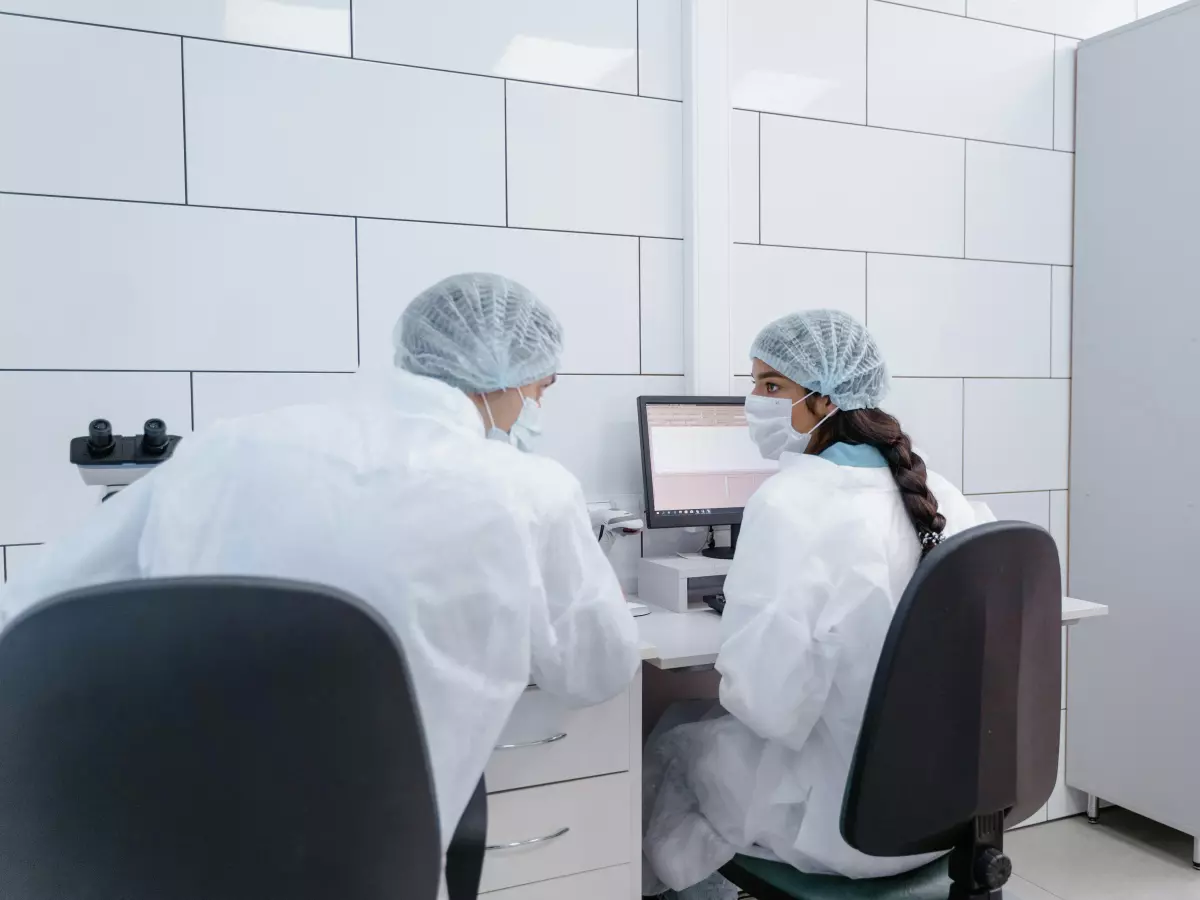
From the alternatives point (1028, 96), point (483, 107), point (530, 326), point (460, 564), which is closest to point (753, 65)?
point (483, 107)

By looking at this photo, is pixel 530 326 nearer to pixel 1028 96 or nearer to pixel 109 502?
pixel 109 502

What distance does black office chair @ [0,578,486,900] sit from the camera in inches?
29.5

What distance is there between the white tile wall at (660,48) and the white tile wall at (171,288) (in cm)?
81

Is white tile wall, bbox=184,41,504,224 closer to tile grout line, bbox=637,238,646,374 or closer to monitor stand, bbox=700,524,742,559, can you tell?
tile grout line, bbox=637,238,646,374

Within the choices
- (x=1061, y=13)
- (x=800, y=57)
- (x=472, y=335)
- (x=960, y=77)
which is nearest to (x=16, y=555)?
(x=472, y=335)

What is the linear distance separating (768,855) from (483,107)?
1.60 metres

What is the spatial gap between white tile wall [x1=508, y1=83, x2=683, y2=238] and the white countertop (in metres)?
0.91

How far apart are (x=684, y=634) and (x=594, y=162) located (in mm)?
1106

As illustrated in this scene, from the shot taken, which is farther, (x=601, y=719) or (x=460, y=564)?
(x=601, y=719)

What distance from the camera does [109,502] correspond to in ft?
3.51

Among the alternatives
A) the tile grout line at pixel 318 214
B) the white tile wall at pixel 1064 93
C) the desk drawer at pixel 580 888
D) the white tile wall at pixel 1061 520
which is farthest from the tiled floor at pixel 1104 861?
the white tile wall at pixel 1064 93

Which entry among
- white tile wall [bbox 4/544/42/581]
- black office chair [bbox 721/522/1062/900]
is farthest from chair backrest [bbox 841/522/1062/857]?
white tile wall [bbox 4/544/42/581]

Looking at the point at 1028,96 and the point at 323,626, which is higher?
the point at 1028,96

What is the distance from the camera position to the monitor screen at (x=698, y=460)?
2.09m
